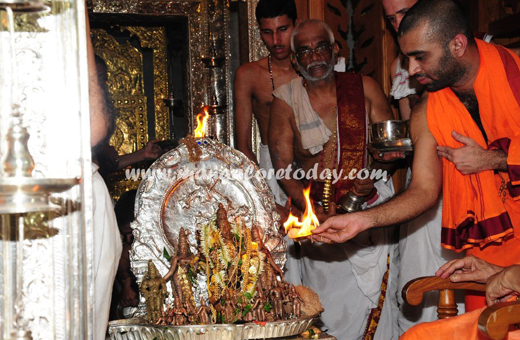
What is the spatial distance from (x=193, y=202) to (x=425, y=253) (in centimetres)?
193

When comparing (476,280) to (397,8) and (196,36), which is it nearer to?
(397,8)

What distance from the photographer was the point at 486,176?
3.17 m

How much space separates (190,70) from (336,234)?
3.34 meters

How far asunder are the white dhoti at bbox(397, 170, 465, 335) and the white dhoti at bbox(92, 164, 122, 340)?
8.64ft

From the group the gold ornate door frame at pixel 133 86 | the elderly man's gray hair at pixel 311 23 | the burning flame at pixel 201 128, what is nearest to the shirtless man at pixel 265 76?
the elderly man's gray hair at pixel 311 23

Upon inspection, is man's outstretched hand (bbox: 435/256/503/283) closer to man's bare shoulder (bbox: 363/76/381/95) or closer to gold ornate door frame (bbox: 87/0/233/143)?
man's bare shoulder (bbox: 363/76/381/95)

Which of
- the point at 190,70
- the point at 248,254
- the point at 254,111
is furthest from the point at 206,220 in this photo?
the point at 190,70

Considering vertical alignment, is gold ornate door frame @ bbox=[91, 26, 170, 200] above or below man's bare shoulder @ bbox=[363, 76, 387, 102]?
above

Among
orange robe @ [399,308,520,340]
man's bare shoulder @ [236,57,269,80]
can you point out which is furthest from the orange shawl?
man's bare shoulder @ [236,57,269,80]

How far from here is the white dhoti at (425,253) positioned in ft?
Result: 14.3

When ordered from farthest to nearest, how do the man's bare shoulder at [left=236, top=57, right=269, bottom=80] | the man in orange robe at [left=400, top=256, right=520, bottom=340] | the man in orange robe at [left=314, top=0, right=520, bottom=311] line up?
the man's bare shoulder at [left=236, top=57, right=269, bottom=80] → the man in orange robe at [left=314, top=0, right=520, bottom=311] → the man in orange robe at [left=400, top=256, right=520, bottom=340]

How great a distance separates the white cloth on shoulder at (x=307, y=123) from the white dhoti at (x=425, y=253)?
90cm

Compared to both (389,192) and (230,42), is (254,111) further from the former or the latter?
(389,192)

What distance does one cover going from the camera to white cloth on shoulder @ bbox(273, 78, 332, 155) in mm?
4703
